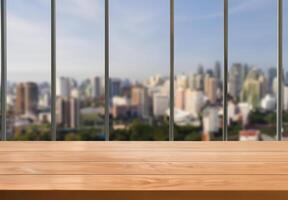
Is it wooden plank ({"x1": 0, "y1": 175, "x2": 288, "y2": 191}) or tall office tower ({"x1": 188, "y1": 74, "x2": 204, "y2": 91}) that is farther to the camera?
tall office tower ({"x1": 188, "y1": 74, "x2": 204, "y2": 91})

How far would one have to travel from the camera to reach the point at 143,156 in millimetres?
1105

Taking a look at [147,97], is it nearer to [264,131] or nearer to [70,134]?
[70,134]

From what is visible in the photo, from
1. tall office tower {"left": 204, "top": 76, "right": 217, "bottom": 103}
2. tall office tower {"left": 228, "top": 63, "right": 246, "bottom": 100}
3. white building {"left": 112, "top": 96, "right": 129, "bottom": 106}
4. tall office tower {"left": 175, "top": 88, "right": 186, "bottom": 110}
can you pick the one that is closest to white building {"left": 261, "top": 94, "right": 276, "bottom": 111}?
tall office tower {"left": 228, "top": 63, "right": 246, "bottom": 100}

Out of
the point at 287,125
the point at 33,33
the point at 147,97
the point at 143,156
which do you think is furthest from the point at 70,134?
the point at 287,125

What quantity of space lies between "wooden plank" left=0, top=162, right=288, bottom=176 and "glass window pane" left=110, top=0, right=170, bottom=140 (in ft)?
2.14

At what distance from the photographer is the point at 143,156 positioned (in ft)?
3.63

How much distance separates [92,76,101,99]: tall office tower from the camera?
66.6 inches

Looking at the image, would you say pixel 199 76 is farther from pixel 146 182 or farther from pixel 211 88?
pixel 146 182

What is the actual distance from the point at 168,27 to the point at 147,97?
0.34 m

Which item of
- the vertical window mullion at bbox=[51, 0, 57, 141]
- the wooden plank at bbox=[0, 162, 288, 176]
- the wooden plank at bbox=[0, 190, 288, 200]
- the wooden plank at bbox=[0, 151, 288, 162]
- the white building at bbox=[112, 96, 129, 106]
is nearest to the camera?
the wooden plank at bbox=[0, 190, 288, 200]

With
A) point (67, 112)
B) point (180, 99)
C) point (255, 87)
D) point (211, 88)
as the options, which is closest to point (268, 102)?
point (255, 87)

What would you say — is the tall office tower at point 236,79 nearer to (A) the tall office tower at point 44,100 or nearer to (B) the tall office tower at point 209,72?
(B) the tall office tower at point 209,72

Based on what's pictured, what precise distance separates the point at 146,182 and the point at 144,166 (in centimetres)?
16

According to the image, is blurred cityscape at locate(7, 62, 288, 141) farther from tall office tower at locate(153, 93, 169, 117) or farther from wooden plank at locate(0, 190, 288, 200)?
wooden plank at locate(0, 190, 288, 200)
